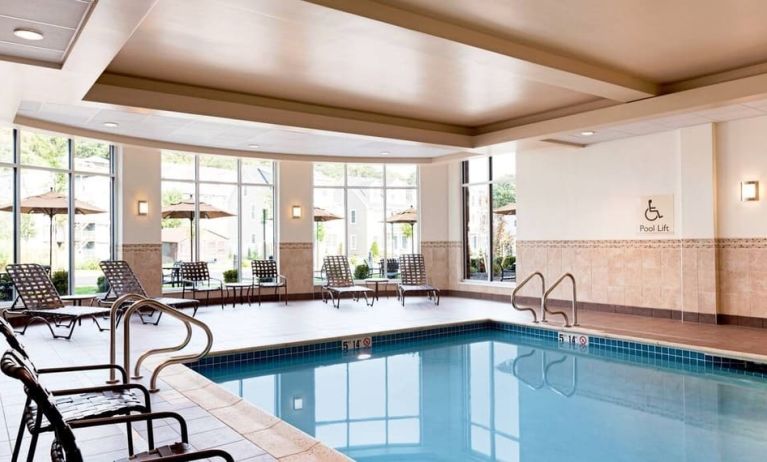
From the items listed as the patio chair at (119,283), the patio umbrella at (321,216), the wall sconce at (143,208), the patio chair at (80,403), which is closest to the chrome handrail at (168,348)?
the patio chair at (80,403)

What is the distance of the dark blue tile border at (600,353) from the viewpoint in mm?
6160

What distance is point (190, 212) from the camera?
11.1 m

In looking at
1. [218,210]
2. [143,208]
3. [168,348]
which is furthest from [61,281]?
[168,348]

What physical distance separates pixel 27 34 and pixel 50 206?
5.68 meters

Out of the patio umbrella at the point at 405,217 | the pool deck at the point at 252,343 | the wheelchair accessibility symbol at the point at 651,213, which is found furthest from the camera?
the patio umbrella at the point at 405,217

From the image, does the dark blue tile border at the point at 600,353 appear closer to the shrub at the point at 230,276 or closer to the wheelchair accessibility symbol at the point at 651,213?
the wheelchair accessibility symbol at the point at 651,213

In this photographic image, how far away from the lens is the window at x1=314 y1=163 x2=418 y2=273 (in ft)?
41.8

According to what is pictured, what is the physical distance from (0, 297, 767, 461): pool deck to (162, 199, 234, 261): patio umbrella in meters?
1.90

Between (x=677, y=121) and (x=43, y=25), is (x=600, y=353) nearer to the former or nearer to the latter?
(x=677, y=121)

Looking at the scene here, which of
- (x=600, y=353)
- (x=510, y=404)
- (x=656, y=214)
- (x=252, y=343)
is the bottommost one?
(x=510, y=404)

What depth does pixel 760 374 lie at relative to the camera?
19.5 feet

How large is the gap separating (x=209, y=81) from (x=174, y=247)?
5699 mm

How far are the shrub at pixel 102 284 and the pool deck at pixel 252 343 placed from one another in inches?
67.2

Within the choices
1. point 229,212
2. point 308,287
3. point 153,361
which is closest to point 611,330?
point 153,361
